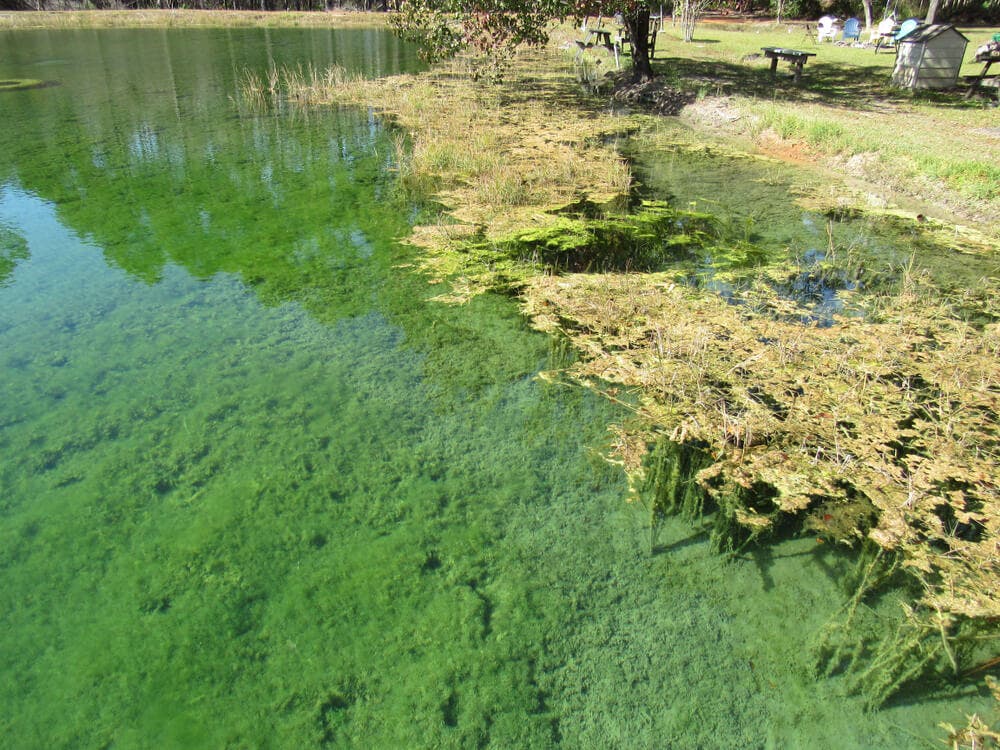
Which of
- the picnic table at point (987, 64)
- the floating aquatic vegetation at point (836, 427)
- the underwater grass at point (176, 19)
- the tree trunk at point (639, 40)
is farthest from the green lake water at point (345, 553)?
the underwater grass at point (176, 19)

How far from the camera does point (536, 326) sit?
13.6 ft

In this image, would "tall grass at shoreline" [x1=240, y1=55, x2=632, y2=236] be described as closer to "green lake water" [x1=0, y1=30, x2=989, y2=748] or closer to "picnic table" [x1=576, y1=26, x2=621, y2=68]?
"green lake water" [x1=0, y1=30, x2=989, y2=748]

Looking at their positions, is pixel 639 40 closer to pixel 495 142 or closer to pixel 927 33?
pixel 927 33

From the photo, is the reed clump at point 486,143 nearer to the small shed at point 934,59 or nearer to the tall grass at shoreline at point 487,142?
the tall grass at shoreline at point 487,142

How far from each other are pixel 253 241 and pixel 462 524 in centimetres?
388

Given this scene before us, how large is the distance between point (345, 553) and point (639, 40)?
1084cm

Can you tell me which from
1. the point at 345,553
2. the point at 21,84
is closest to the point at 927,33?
the point at 345,553

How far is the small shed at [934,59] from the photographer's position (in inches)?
369

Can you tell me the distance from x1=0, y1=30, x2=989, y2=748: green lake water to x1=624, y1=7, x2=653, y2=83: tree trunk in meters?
8.09

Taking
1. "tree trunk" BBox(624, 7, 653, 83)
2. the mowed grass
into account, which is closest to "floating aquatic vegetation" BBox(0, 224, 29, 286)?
the mowed grass

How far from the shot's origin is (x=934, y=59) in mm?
9477

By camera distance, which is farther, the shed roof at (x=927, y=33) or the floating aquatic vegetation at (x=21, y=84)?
the floating aquatic vegetation at (x=21, y=84)

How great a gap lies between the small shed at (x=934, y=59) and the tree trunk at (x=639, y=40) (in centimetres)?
396

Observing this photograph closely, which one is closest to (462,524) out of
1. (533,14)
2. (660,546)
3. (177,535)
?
(660,546)
